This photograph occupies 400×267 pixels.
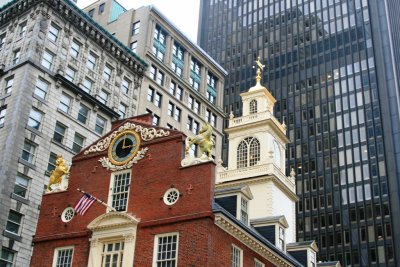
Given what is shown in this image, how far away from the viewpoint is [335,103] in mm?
128875

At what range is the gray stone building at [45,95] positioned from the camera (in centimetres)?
Result: 5734

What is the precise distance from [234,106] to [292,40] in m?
21.3

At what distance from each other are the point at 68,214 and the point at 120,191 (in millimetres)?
3929

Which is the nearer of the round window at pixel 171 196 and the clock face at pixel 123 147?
the round window at pixel 171 196

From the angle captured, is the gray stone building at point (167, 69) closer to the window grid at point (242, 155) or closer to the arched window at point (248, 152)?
the window grid at point (242, 155)

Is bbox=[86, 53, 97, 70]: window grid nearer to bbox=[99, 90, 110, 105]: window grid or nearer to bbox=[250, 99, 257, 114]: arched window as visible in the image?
bbox=[99, 90, 110, 105]: window grid

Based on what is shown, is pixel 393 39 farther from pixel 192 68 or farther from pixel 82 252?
pixel 82 252

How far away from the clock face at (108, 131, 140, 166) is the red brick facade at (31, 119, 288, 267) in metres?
0.79

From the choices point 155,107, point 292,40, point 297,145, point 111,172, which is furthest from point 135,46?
point 292,40

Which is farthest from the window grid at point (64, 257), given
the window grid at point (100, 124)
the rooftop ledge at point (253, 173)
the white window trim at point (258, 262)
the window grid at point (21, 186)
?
the window grid at point (100, 124)

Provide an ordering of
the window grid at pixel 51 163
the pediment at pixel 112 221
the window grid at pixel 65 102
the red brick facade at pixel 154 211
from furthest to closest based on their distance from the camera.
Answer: the window grid at pixel 65 102, the window grid at pixel 51 163, the pediment at pixel 112 221, the red brick facade at pixel 154 211

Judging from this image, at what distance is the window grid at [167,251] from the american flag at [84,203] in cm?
460

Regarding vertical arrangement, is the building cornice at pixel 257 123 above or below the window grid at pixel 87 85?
below

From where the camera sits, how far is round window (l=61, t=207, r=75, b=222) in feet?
123
